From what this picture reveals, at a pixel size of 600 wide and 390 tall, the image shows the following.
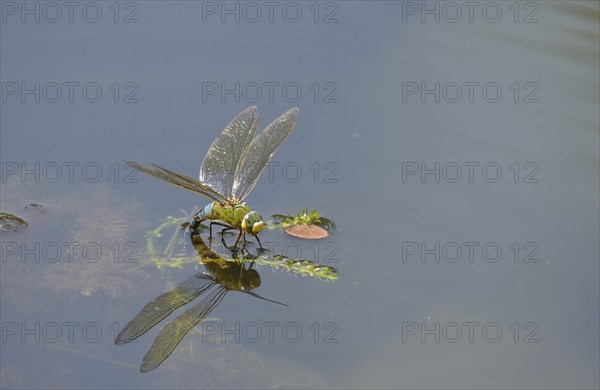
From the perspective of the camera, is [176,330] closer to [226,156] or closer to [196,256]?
[196,256]

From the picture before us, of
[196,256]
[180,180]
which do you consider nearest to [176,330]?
[196,256]

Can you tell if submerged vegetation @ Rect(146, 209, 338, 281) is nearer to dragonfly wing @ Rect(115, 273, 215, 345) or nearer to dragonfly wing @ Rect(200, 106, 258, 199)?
dragonfly wing @ Rect(115, 273, 215, 345)

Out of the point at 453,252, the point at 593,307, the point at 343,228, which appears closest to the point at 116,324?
the point at 343,228

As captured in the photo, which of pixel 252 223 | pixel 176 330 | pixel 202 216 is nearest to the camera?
pixel 176 330

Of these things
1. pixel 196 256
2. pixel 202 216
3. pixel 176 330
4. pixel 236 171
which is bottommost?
pixel 176 330

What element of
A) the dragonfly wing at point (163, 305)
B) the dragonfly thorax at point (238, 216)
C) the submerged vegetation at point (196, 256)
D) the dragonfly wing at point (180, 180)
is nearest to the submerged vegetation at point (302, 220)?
the submerged vegetation at point (196, 256)

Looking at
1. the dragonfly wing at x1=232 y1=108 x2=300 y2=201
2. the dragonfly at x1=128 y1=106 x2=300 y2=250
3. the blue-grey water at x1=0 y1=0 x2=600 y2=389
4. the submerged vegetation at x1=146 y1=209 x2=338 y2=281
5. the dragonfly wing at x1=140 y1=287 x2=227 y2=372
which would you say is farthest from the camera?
the dragonfly wing at x1=232 y1=108 x2=300 y2=201

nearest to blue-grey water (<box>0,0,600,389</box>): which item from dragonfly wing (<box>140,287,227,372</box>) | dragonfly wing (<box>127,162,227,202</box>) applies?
dragonfly wing (<box>140,287,227,372</box>)
